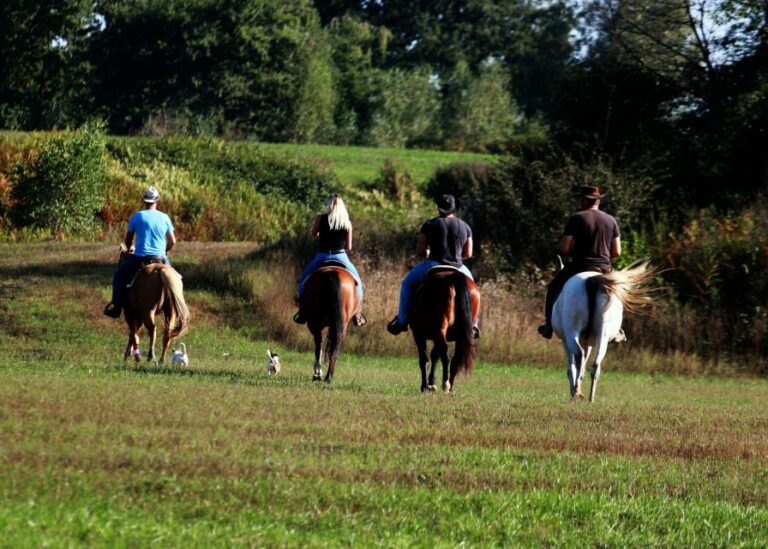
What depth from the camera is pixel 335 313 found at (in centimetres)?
1916

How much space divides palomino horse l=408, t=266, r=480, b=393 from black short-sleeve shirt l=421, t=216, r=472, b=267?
0.23 meters

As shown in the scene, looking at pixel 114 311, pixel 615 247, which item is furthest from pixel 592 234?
pixel 114 311

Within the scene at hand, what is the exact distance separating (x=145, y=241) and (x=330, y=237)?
10.6 feet

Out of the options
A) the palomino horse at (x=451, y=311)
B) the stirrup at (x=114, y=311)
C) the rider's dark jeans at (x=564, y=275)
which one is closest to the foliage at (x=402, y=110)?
the stirrup at (x=114, y=311)

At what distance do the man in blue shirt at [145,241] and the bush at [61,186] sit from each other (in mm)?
21354

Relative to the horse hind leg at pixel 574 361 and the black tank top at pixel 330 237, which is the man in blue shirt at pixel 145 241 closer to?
the black tank top at pixel 330 237

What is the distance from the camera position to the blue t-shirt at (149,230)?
827 inches

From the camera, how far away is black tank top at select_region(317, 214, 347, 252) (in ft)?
63.8

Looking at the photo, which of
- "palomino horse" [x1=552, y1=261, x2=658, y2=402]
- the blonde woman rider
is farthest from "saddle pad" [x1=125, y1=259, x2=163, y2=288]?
"palomino horse" [x1=552, y1=261, x2=658, y2=402]

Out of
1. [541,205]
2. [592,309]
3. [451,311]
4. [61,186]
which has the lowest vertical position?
[451,311]

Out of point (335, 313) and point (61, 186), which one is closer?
point (335, 313)

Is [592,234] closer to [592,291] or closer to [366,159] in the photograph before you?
[592,291]

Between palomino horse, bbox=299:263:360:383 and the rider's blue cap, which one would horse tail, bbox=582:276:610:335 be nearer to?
palomino horse, bbox=299:263:360:383

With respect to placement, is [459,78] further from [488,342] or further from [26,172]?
[488,342]
